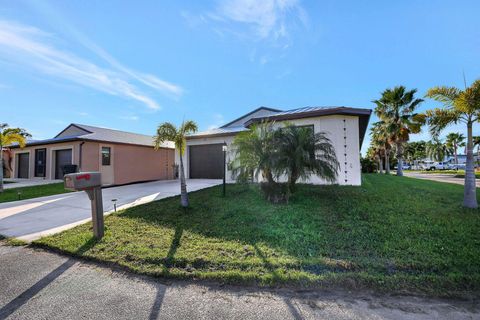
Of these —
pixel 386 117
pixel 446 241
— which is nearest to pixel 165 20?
pixel 446 241

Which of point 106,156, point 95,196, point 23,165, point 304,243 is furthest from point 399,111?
→ point 23,165

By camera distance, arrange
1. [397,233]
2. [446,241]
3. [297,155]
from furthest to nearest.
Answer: [297,155] < [397,233] < [446,241]

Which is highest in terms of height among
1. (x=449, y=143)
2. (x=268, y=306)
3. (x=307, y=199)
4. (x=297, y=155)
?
(x=449, y=143)

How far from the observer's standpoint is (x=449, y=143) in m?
44.8

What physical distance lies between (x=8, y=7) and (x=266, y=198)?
9.59m

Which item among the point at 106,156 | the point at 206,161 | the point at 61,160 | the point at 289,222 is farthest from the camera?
the point at 61,160

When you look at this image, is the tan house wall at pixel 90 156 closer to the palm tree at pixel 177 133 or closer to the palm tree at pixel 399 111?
the palm tree at pixel 177 133

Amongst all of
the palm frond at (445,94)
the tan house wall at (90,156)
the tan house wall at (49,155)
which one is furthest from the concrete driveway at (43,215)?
the palm frond at (445,94)

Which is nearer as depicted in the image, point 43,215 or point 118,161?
point 43,215

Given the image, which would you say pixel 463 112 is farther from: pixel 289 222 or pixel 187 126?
pixel 187 126

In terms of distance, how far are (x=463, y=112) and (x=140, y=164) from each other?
667 inches

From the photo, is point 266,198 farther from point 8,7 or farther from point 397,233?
point 8,7

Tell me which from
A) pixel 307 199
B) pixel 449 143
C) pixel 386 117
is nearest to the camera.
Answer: pixel 307 199

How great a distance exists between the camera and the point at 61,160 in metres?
14.7
